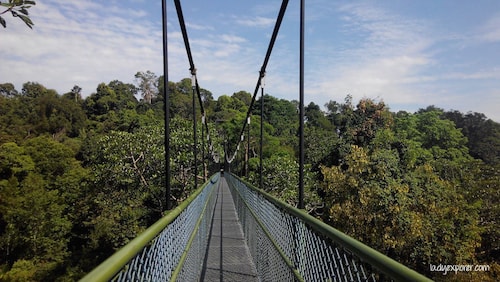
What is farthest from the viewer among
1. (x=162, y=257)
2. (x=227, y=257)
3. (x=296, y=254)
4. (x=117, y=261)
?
(x=227, y=257)

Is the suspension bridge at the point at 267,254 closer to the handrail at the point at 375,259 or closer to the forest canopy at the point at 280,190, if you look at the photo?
the handrail at the point at 375,259

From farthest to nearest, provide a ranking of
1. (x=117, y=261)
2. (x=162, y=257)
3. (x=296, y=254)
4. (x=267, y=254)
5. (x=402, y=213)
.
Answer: (x=402, y=213) → (x=267, y=254) → (x=296, y=254) → (x=162, y=257) → (x=117, y=261)

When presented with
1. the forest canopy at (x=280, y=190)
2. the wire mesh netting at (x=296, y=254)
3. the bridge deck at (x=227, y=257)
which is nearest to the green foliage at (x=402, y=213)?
the forest canopy at (x=280, y=190)

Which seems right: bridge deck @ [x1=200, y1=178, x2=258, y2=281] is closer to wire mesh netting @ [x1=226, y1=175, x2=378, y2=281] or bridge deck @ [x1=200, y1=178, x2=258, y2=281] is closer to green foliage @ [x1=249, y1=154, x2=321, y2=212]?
wire mesh netting @ [x1=226, y1=175, x2=378, y2=281]

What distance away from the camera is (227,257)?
415cm

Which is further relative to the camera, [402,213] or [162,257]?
[402,213]

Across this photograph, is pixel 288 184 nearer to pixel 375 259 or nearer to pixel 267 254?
pixel 267 254

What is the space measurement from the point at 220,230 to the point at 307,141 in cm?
2832

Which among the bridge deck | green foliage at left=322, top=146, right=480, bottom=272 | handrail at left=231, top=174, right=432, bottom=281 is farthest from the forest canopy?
handrail at left=231, top=174, right=432, bottom=281

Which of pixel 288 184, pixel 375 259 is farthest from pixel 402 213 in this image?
pixel 375 259

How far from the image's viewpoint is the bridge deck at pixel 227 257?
11.3 feet

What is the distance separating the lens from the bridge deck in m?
3.46

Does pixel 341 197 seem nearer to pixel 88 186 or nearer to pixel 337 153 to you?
pixel 337 153

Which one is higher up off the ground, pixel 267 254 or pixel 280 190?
pixel 267 254
